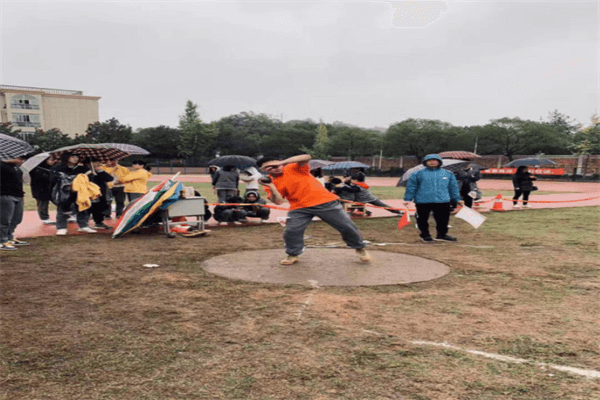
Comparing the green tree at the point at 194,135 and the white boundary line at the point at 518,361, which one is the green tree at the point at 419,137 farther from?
the white boundary line at the point at 518,361

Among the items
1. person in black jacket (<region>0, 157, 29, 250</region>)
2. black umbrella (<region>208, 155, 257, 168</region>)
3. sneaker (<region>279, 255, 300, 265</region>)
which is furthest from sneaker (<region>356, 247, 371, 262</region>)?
person in black jacket (<region>0, 157, 29, 250</region>)

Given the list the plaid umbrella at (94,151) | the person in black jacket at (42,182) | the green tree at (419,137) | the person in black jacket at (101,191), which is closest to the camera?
the plaid umbrella at (94,151)

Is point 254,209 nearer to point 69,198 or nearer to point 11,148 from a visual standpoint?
point 69,198

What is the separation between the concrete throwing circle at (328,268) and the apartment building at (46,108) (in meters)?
71.7

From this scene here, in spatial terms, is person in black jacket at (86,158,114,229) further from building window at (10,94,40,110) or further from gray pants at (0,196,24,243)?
building window at (10,94,40,110)

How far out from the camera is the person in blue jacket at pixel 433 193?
816 centimetres

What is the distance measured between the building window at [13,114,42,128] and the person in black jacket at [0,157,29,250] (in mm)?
72204

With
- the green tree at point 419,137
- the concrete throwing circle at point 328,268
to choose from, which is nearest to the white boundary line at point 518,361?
the concrete throwing circle at point 328,268

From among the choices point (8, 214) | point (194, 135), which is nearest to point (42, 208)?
point (8, 214)

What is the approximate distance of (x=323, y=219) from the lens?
602cm

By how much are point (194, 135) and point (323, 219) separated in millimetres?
63692

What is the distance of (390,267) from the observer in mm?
5824

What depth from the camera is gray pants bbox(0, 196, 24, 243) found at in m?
6.98

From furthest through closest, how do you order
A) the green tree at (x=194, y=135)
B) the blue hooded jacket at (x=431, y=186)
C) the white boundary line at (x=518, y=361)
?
the green tree at (x=194, y=135)
the blue hooded jacket at (x=431, y=186)
the white boundary line at (x=518, y=361)
